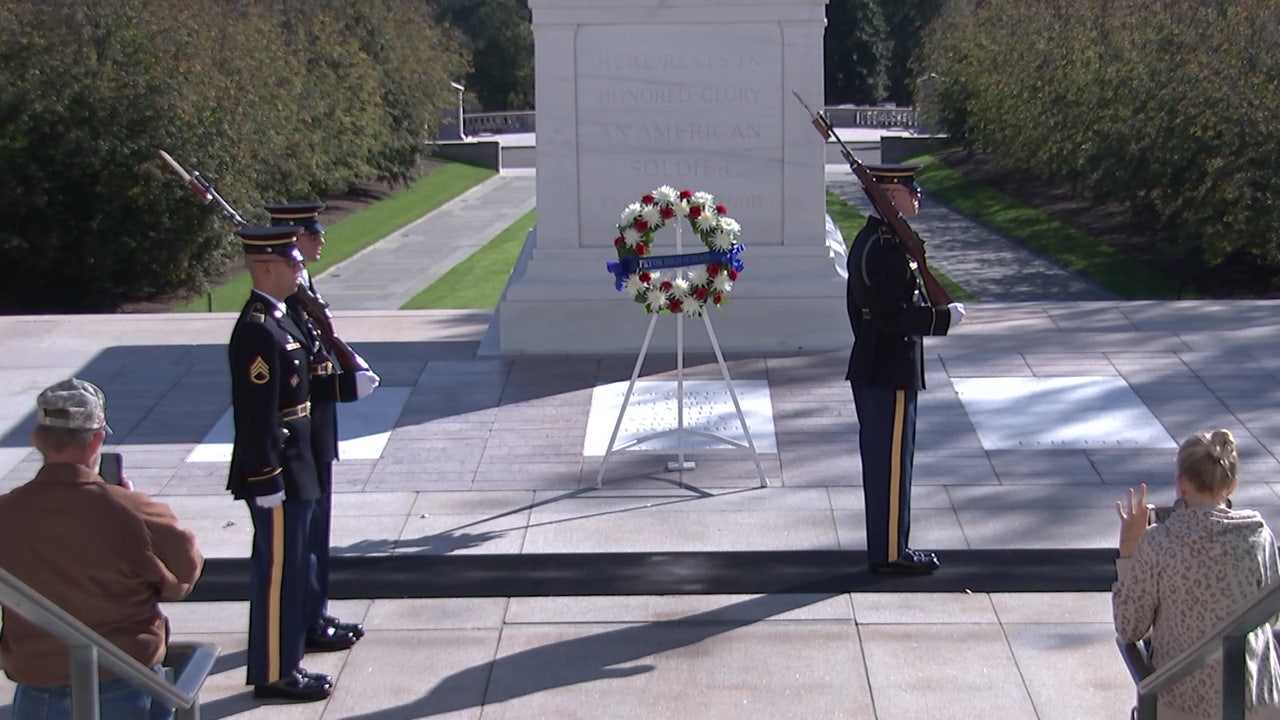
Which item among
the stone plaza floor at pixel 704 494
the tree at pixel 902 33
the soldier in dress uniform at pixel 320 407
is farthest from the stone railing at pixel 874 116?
the soldier in dress uniform at pixel 320 407

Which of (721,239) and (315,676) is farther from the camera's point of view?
(721,239)

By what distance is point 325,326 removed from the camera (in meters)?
5.60

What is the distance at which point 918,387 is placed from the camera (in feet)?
20.5

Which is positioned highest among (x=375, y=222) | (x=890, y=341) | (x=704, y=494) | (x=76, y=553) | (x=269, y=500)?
(x=890, y=341)

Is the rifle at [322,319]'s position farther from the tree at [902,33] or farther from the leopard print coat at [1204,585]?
the tree at [902,33]

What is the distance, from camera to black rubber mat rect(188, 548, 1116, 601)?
6238 mm

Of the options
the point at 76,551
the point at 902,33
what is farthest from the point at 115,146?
the point at 902,33

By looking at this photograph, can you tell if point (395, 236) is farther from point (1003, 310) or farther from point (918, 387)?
point (918, 387)

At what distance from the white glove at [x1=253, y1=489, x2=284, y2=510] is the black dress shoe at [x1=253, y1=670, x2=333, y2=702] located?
647 mm

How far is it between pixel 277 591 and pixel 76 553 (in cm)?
151

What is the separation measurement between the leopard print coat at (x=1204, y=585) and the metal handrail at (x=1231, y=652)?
26 cm

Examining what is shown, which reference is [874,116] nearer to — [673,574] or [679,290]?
[679,290]

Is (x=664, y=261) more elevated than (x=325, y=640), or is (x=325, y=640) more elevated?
(x=664, y=261)

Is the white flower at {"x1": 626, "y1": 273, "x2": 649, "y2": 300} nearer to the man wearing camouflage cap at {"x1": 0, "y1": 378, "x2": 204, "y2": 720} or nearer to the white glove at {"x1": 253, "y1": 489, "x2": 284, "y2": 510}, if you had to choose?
the white glove at {"x1": 253, "y1": 489, "x2": 284, "y2": 510}
